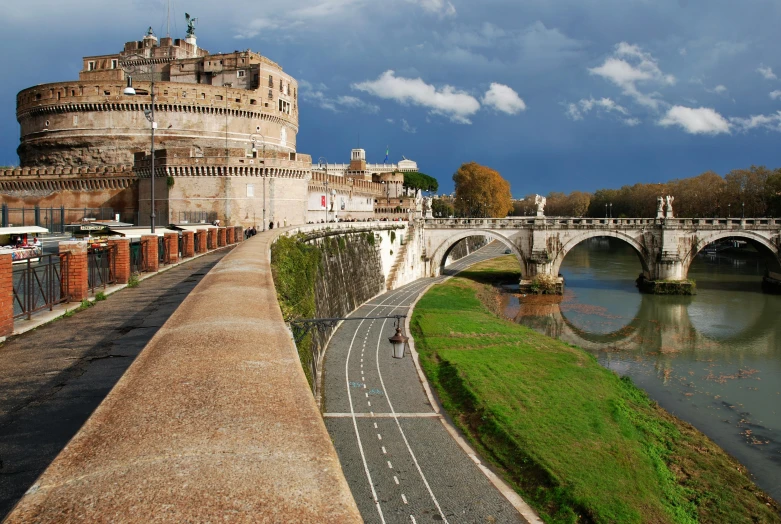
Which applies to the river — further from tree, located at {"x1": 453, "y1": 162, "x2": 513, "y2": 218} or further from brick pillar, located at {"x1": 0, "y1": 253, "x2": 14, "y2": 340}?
tree, located at {"x1": 453, "y1": 162, "x2": 513, "y2": 218}

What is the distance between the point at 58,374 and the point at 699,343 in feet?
98.0

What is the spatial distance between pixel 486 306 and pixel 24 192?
3586 cm

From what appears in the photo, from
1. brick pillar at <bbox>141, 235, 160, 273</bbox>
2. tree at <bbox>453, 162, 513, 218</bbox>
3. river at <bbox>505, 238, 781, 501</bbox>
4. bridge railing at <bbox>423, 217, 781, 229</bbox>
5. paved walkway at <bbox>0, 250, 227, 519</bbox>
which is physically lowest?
river at <bbox>505, 238, 781, 501</bbox>

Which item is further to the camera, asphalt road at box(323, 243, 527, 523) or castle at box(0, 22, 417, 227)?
castle at box(0, 22, 417, 227)

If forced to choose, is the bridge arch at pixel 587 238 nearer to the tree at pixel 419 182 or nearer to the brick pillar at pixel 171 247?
the brick pillar at pixel 171 247

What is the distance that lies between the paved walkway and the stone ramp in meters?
0.99

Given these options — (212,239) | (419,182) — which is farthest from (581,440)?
(419,182)

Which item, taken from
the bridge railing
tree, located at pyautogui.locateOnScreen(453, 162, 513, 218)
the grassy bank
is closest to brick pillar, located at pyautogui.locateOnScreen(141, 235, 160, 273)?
the grassy bank

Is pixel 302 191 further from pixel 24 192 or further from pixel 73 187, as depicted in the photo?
pixel 24 192

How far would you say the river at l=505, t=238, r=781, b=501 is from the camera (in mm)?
18203

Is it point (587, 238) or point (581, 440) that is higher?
point (587, 238)

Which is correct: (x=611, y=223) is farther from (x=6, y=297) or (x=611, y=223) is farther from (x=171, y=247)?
(x=6, y=297)

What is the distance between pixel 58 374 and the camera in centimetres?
681

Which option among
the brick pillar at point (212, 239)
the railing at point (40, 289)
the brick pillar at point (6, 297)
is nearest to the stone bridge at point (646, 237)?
the brick pillar at point (212, 239)
